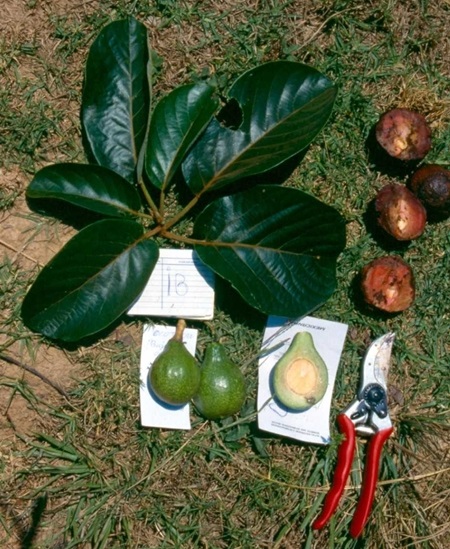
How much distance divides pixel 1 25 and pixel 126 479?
1844 millimetres

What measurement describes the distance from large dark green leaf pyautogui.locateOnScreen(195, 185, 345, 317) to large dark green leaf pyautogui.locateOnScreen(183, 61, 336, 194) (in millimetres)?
112

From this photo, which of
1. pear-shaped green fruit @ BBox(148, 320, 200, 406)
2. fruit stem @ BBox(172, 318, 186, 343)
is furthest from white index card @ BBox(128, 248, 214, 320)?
pear-shaped green fruit @ BBox(148, 320, 200, 406)

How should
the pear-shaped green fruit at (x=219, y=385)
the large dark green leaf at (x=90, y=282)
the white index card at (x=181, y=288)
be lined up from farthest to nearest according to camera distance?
the white index card at (x=181, y=288)
the pear-shaped green fruit at (x=219, y=385)
the large dark green leaf at (x=90, y=282)

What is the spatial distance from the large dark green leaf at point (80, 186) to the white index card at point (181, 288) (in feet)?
1.12

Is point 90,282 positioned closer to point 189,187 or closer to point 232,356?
point 189,187

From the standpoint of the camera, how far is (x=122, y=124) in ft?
8.76

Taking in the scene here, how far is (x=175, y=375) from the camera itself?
2678mm

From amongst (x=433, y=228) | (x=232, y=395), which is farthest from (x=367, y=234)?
(x=232, y=395)

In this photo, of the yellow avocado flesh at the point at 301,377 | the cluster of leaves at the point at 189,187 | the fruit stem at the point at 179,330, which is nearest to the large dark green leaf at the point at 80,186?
the cluster of leaves at the point at 189,187

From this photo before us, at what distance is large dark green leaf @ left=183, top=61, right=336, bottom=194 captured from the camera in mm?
2645

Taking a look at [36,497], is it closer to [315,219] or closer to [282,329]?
[282,329]

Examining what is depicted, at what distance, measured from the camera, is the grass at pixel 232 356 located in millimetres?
2885

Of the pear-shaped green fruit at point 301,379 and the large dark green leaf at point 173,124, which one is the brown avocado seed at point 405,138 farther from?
the pear-shaped green fruit at point 301,379

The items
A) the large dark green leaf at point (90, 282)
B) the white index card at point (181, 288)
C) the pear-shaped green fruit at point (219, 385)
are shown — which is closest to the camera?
the large dark green leaf at point (90, 282)
